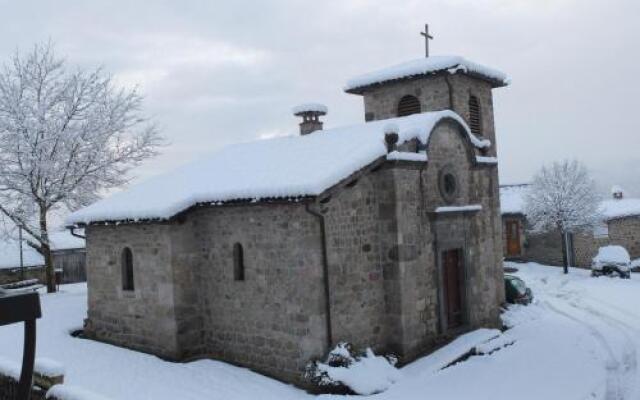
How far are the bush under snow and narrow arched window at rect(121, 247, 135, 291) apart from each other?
18.4ft

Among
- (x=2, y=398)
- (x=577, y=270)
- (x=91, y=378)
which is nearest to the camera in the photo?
(x=2, y=398)

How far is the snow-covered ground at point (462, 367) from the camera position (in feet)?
35.3

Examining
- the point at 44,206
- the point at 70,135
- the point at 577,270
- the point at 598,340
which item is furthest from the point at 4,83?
the point at 577,270

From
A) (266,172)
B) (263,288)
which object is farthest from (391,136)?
(263,288)

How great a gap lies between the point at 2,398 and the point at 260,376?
5148 mm

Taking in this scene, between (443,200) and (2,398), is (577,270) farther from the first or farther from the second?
(2,398)

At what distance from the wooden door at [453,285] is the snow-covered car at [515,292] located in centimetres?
541

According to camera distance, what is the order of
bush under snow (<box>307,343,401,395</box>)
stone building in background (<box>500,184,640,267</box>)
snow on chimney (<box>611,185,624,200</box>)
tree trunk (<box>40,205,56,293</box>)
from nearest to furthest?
1. bush under snow (<box>307,343,401,395</box>)
2. tree trunk (<box>40,205,56,293</box>)
3. stone building in background (<box>500,184,640,267</box>)
4. snow on chimney (<box>611,185,624,200</box>)

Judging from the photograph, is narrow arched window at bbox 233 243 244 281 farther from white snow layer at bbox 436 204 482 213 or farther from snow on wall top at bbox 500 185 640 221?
snow on wall top at bbox 500 185 640 221

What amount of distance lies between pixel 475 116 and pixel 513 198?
60.8ft

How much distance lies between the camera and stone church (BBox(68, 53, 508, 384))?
1139cm

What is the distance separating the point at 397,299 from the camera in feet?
40.3

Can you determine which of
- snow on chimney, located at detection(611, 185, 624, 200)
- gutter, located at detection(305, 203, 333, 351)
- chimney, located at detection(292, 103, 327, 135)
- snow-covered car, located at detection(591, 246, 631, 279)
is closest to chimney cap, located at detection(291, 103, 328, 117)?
chimney, located at detection(292, 103, 327, 135)

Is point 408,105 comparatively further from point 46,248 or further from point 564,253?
point 564,253
